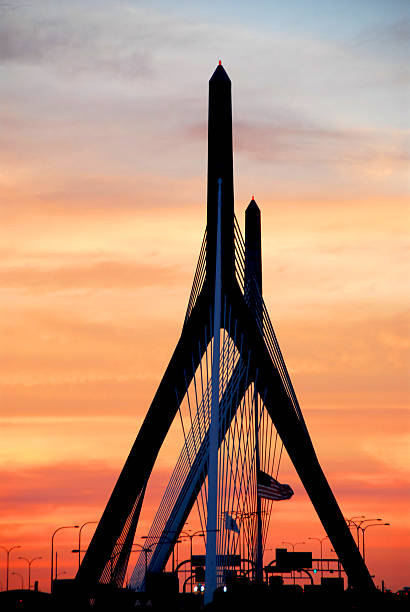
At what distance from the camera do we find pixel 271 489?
50.9m

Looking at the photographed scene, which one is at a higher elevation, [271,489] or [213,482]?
[271,489]

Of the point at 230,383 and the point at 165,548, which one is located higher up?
the point at 230,383

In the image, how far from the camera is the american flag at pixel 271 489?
50.4 m

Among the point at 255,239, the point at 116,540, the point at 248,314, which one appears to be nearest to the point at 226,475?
the point at 248,314

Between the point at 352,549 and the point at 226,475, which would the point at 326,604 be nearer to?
the point at 352,549

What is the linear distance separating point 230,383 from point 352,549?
32.1 ft

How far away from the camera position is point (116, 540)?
1916 inches

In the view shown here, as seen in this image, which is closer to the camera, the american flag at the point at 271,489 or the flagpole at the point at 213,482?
the flagpole at the point at 213,482

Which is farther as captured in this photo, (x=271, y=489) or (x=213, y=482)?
(x=271, y=489)

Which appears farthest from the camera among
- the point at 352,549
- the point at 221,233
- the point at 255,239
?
the point at 255,239

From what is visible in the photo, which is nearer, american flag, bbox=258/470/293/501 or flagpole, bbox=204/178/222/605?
flagpole, bbox=204/178/222/605

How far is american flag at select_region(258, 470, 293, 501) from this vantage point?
1984 inches

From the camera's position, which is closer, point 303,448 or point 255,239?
point 303,448

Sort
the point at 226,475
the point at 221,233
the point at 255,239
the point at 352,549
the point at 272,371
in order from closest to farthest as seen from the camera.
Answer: the point at 226,475, the point at 221,233, the point at 272,371, the point at 352,549, the point at 255,239
